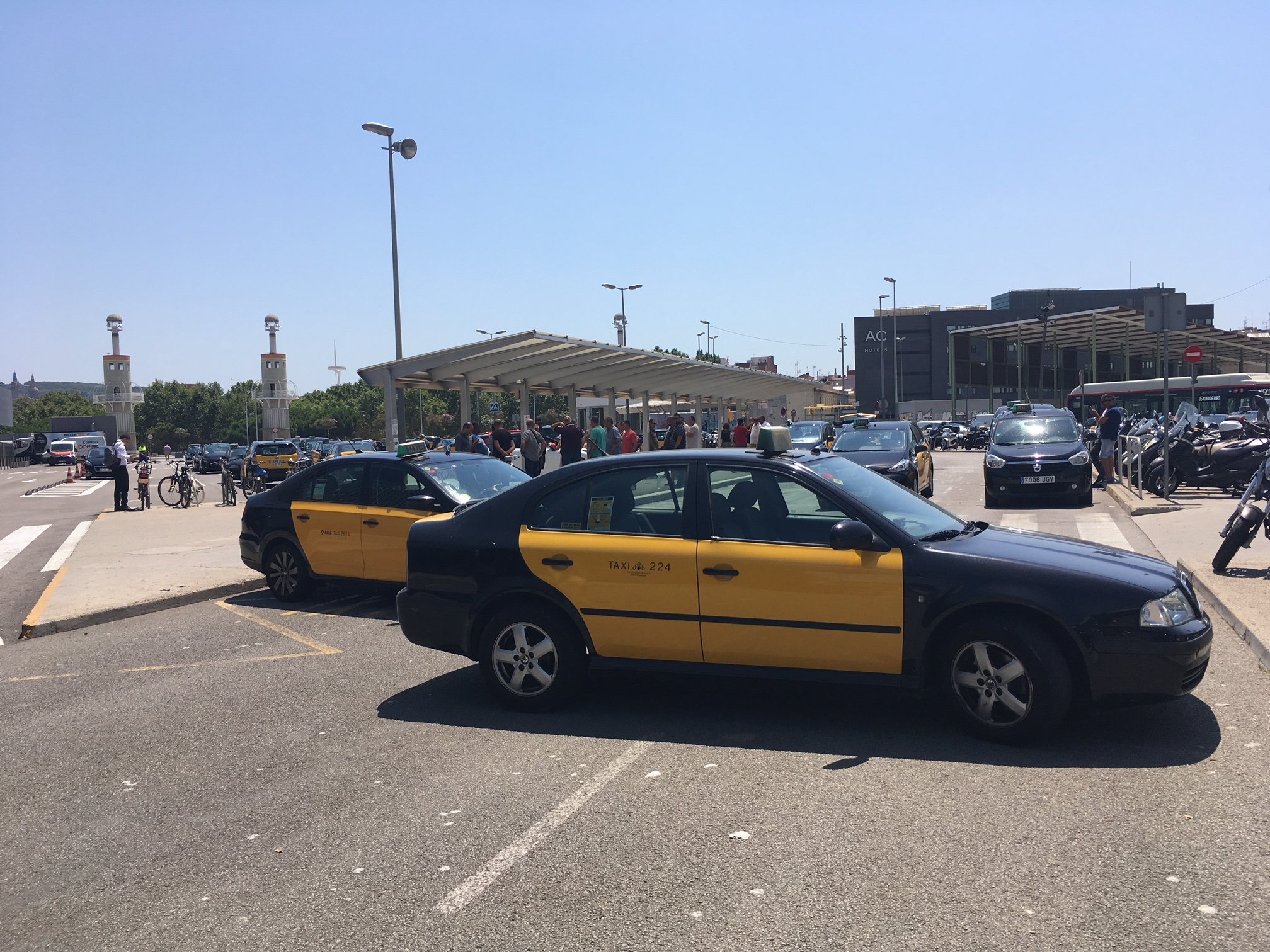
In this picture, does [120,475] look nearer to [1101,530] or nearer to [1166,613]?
[1101,530]

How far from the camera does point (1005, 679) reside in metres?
5.26

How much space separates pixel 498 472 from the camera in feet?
36.1

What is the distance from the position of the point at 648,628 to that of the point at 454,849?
198 cm

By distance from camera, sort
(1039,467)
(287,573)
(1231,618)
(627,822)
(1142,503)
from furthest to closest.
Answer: (1039,467) → (1142,503) → (287,573) → (1231,618) → (627,822)

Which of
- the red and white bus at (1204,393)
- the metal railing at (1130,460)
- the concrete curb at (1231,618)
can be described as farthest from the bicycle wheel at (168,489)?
the red and white bus at (1204,393)

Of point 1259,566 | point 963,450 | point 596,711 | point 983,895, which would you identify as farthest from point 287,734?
point 963,450

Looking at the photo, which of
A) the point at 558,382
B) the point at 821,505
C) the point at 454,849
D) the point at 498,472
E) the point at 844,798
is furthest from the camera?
the point at 558,382

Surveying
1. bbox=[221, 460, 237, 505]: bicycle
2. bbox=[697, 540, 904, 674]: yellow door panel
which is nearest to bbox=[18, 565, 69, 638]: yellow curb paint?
bbox=[697, 540, 904, 674]: yellow door panel

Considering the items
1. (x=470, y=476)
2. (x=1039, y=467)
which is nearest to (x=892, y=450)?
(x=1039, y=467)

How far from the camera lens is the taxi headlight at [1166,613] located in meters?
5.10

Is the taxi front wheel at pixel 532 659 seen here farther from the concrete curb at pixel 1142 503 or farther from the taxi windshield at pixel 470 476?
the concrete curb at pixel 1142 503

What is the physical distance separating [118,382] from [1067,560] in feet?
464

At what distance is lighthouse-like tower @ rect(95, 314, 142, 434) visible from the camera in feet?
420

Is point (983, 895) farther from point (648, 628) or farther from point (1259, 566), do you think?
point (1259, 566)
